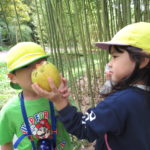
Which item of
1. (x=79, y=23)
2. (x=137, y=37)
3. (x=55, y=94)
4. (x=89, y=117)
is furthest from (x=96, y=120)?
(x=79, y=23)

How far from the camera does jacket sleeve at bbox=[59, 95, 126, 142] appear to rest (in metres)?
0.72

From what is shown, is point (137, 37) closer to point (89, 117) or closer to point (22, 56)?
point (89, 117)

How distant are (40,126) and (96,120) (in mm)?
330

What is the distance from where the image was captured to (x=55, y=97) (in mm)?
783

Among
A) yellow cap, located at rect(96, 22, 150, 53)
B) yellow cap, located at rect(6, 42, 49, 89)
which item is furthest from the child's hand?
yellow cap, located at rect(96, 22, 150, 53)

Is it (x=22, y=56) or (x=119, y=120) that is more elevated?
(x=22, y=56)

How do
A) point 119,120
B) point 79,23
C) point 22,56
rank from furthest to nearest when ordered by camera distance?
point 79,23, point 22,56, point 119,120

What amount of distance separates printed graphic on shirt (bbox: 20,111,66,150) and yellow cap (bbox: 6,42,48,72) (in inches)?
9.4

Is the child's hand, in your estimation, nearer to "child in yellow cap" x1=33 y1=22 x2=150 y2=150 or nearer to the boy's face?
"child in yellow cap" x1=33 y1=22 x2=150 y2=150

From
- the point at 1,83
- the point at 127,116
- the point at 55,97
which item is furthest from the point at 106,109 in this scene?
the point at 1,83

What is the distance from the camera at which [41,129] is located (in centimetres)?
96

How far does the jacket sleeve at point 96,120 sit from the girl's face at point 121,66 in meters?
0.12

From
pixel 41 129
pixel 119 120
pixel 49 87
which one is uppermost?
pixel 49 87

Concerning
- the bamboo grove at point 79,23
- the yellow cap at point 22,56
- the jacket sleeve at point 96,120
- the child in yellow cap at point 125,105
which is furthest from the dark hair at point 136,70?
the bamboo grove at point 79,23
